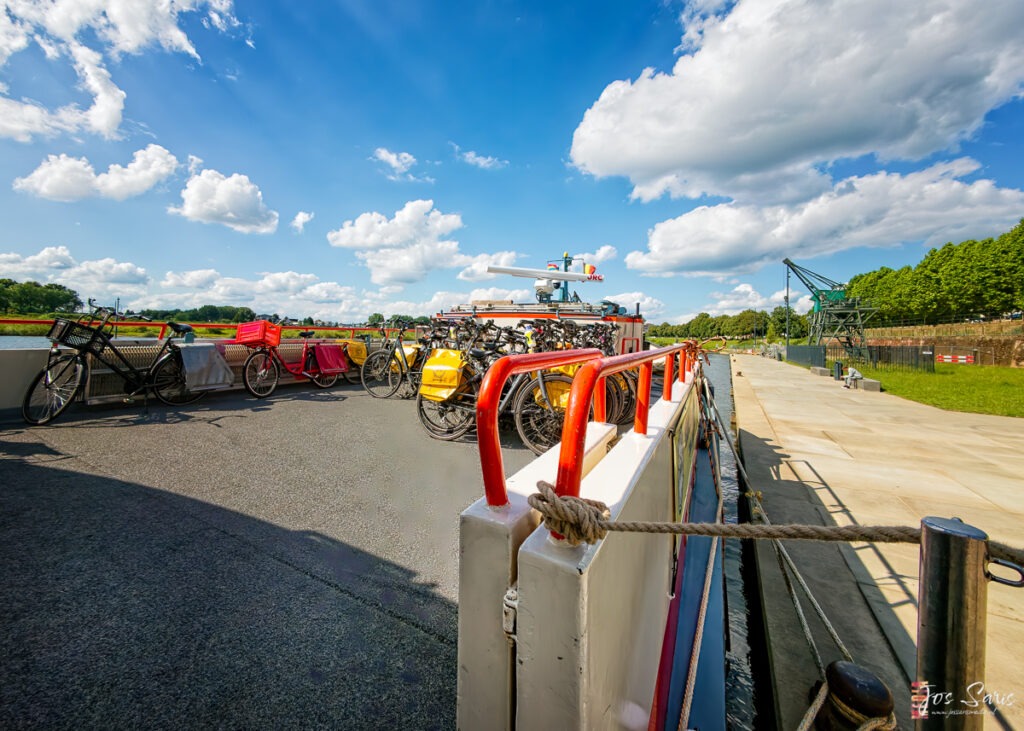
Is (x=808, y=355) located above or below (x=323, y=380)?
below

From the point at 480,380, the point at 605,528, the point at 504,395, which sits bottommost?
A: the point at 504,395

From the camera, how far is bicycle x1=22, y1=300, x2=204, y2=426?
4.77 m

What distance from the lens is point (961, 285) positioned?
37.3 m

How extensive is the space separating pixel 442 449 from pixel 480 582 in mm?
3693

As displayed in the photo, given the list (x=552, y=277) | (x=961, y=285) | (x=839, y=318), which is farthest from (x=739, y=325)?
(x=552, y=277)

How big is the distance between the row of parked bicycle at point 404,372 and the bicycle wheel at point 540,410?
0.01 metres

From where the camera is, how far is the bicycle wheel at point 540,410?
437 cm

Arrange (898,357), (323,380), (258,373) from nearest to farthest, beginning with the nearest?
(258,373), (323,380), (898,357)

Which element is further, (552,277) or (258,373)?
(552,277)

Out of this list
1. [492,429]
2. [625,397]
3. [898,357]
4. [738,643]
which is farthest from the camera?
[898,357]

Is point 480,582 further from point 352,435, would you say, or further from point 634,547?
point 352,435

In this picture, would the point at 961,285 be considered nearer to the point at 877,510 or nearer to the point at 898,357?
the point at 898,357

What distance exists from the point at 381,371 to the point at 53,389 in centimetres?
411

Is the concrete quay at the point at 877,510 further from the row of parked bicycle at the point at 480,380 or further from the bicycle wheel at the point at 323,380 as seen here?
the bicycle wheel at the point at 323,380
